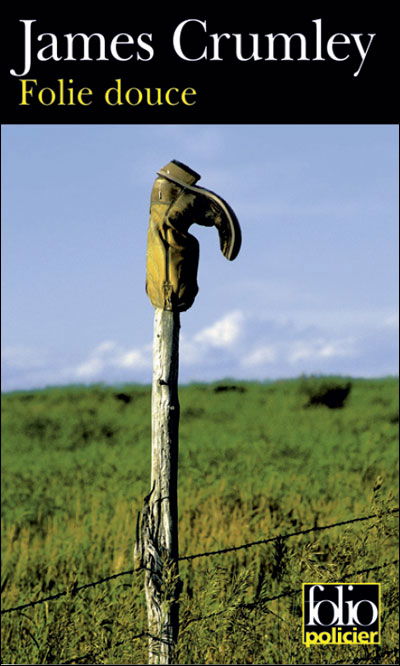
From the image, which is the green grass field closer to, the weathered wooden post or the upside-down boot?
the weathered wooden post

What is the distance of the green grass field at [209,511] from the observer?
526 cm

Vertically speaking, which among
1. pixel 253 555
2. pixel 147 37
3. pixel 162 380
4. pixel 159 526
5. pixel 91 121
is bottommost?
pixel 253 555

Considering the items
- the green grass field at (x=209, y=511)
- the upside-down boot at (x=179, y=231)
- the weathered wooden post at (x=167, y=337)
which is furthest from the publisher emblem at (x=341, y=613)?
the upside-down boot at (x=179, y=231)

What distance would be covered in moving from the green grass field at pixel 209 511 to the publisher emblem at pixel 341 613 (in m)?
0.09

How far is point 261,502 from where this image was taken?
34.4 feet

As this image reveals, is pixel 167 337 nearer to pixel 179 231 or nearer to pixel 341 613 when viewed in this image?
pixel 179 231

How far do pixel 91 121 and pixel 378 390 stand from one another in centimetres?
1232

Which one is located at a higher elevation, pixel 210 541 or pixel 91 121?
pixel 91 121

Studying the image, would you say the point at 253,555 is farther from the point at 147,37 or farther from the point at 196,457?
the point at 147,37

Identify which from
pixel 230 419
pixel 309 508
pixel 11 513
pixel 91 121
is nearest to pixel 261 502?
pixel 309 508

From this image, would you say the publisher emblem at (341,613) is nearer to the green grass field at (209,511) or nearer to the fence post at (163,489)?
the green grass field at (209,511)

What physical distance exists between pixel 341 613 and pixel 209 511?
4.73 meters

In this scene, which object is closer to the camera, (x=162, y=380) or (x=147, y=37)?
(x=162, y=380)

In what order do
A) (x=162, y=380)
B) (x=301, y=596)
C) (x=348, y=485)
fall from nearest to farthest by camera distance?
(x=162, y=380)
(x=301, y=596)
(x=348, y=485)
